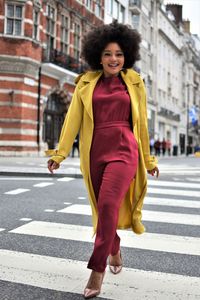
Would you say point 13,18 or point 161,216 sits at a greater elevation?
point 13,18

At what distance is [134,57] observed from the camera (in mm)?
3732

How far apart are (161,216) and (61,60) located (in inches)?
857

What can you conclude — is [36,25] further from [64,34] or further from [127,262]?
[127,262]

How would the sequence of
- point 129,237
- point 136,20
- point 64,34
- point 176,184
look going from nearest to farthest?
1. point 129,237
2. point 176,184
3. point 64,34
4. point 136,20


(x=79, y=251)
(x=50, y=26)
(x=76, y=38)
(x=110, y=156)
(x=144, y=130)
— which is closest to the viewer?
(x=110, y=156)

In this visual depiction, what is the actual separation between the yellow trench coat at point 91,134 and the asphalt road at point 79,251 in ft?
1.59

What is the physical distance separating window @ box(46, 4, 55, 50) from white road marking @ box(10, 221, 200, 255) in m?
22.3

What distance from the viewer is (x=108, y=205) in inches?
127

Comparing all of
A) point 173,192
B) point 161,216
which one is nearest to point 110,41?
point 161,216

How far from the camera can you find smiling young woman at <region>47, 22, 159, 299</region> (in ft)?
10.6

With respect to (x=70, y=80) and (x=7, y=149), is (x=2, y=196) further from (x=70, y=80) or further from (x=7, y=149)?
(x=70, y=80)

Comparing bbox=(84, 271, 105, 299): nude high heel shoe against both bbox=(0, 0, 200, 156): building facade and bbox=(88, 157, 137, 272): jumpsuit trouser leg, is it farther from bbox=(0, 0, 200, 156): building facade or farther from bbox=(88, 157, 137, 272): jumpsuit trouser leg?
bbox=(0, 0, 200, 156): building facade

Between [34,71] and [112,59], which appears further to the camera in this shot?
[34,71]

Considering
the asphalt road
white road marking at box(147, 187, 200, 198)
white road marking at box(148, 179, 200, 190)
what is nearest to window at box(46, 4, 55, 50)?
white road marking at box(148, 179, 200, 190)
